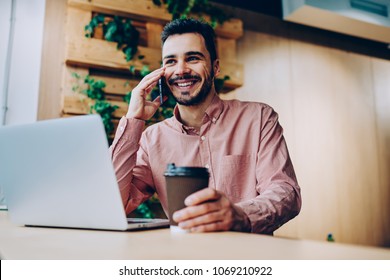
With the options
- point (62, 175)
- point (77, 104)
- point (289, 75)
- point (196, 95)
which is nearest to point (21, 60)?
point (77, 104)

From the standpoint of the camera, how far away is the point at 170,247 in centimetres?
65

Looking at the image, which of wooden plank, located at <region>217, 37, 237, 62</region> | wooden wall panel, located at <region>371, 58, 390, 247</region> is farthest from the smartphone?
wooden wall panel, located at <region>371, 58, 390, 247</region>

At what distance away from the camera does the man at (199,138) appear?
148 centimetres

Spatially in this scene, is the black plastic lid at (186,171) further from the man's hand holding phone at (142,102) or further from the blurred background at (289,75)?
the blurred background at (289,75)

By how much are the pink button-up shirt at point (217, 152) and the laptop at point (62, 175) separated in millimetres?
543

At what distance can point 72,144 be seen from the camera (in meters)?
0.81

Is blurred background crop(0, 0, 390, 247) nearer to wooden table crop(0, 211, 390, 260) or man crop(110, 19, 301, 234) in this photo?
man crop(110, 19, 301, 234)

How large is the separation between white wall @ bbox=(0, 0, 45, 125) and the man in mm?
1222

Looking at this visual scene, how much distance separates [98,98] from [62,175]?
1882mm

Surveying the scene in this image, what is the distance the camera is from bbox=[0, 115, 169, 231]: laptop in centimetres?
79

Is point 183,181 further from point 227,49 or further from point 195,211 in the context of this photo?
point 227,49

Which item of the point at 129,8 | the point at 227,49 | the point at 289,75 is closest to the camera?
the point at 129,8

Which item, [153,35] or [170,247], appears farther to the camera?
[153,35]

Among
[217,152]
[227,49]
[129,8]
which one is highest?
[129,8]
